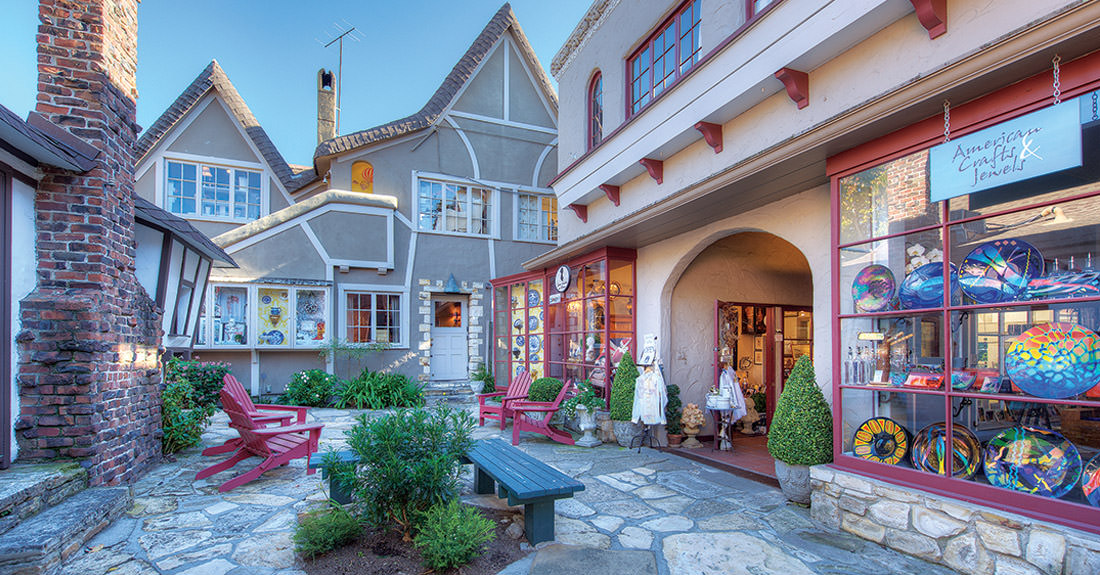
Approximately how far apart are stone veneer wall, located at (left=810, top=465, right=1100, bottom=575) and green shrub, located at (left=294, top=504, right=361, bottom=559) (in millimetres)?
3380

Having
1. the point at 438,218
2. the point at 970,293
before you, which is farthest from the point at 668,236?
the point at 438,218

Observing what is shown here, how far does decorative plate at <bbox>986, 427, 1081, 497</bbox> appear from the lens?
298 cm

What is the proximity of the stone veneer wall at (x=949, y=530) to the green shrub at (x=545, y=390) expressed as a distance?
435cm

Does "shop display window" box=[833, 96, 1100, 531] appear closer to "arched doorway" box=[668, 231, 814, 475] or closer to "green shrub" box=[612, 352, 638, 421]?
"arched doorway" box=[668, 231, 814, 475]

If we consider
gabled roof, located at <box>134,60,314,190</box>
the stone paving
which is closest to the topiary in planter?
the stone paving

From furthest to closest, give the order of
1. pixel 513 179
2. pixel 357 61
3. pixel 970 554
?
pixel 357 61 → pixel 513 179 → pixel 970 554

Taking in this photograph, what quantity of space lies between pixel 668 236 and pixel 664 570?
417cm

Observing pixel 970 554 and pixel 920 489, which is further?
pixel 920 489

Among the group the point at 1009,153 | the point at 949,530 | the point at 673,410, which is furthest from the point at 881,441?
the point at 673,410

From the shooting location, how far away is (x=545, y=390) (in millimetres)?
8039

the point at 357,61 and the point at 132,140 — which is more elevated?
the point at 357,61

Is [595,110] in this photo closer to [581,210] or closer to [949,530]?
[581,210]

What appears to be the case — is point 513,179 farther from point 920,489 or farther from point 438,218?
point 920,489

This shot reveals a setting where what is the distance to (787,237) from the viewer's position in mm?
5012
